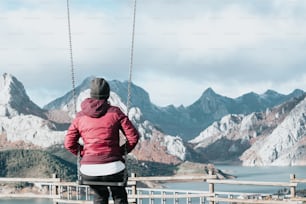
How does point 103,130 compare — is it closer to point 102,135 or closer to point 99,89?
point 102,135

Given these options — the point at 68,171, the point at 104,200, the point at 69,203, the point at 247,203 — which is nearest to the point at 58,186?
the point at 69,203

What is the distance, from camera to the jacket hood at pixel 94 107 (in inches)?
223

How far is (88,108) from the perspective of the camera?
570 centimetres

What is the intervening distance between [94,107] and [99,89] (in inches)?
6.7

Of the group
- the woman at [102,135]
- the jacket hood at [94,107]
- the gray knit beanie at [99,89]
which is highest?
the gray knit beanie at [99,89]

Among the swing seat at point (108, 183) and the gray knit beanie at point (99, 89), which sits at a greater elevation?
the gray knit beanie at point (99, 89)

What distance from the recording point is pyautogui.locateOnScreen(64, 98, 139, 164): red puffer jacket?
5.66 meters

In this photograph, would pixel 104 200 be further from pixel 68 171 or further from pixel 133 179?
pixel 68 171

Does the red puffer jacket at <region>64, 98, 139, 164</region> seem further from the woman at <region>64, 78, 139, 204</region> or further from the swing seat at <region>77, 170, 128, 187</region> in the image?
the swing seat at <region>77, 170, 128, 187</region>

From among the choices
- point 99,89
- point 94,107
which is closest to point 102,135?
point 94,107

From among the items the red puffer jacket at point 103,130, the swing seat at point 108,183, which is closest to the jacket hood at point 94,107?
the red puffer jacket at point 103,130

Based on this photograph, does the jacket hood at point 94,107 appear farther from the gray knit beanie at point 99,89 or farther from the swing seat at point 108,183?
the swing seat at point 108,183

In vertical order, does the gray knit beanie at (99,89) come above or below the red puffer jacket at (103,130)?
above

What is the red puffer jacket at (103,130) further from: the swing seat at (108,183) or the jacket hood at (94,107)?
the swing seat at (108,183)
